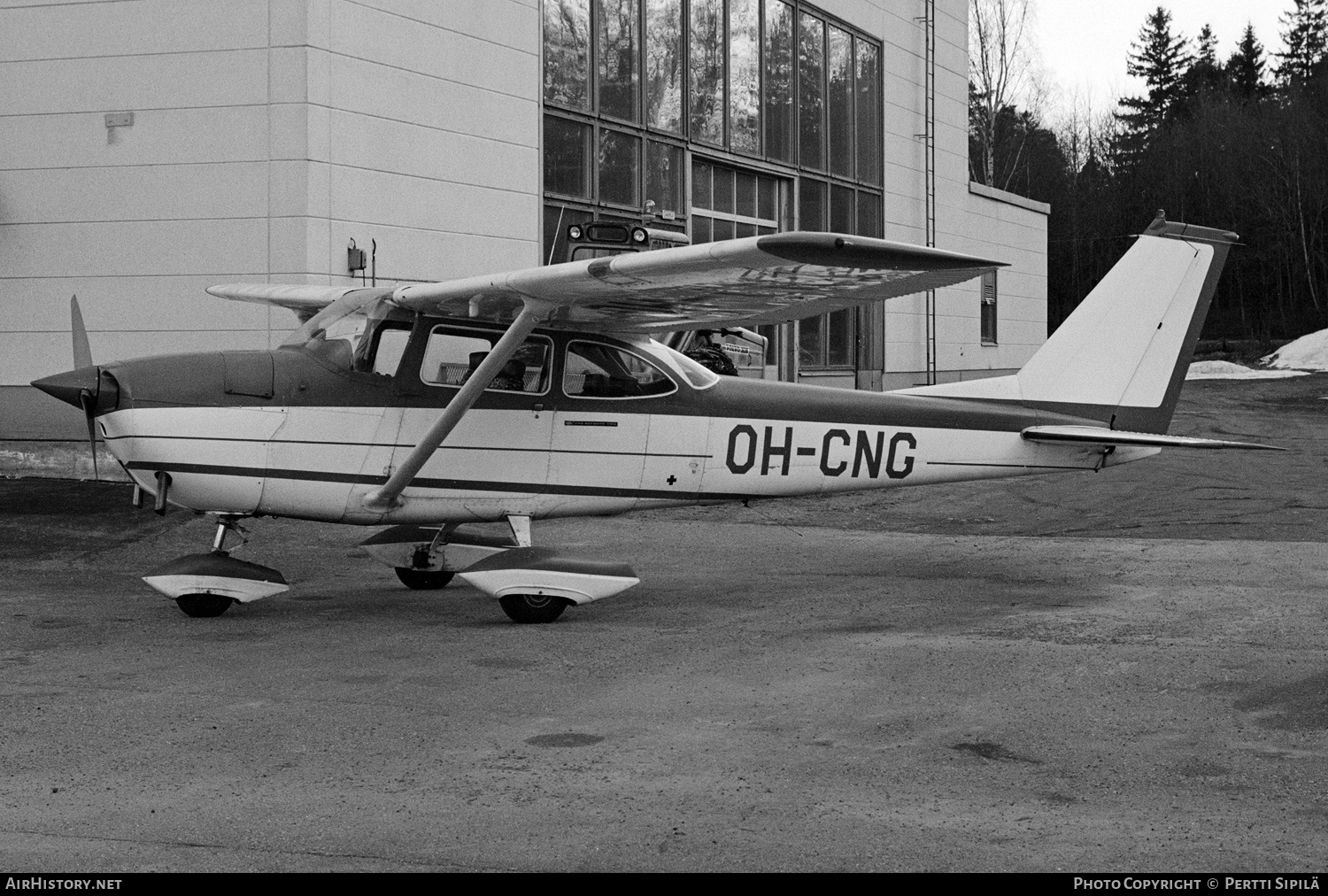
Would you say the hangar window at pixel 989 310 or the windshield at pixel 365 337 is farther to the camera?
the hangar window at pixel 989 310

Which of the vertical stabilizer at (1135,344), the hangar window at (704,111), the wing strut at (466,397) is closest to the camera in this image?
the wing strut at (466,397)

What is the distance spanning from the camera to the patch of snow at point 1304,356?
45312mm

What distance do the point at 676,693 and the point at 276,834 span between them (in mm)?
2449

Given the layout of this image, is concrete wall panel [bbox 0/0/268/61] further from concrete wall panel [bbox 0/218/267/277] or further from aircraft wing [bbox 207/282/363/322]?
aircraft wing [bbox 207/282/363/322]

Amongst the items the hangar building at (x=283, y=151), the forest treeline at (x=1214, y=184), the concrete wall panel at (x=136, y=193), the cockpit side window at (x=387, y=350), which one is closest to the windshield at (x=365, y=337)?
the cockpit side window at (x=387, y=350)

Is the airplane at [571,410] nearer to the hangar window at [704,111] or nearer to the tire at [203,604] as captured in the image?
the tire at [203,604]

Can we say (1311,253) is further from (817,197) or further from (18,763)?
(18,763)

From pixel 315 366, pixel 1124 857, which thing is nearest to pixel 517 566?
pixel 315 366

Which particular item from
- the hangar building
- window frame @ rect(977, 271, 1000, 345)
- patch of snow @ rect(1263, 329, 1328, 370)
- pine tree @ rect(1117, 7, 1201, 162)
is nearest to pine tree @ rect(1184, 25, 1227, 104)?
pine tree @ rect(1117, 7, 1201, 162)

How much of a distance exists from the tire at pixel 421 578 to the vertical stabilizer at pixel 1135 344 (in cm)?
392

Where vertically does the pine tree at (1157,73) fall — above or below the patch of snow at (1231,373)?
above

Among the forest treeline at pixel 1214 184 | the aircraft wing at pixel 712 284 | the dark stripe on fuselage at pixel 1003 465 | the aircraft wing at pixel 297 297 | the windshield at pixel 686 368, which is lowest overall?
the dark stripe on fuselage at pixel 1003 465

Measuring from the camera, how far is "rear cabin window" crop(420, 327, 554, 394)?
867 centimetres

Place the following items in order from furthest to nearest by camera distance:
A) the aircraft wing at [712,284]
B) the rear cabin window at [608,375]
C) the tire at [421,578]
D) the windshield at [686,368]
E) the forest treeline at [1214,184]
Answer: the forest treeline at [1214,184] < the tire at [421,578] < the windshield at [686,368] < the rear cabin window at [608,375] < the aircraft wing at [712,284]
